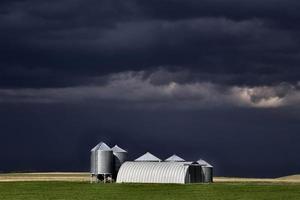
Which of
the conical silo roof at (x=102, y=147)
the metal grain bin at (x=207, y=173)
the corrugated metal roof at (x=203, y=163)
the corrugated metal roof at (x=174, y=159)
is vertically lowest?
the metal grain bin at (x=207, y=173)

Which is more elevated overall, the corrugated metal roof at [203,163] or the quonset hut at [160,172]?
the corrugated metal roof at [203,163]

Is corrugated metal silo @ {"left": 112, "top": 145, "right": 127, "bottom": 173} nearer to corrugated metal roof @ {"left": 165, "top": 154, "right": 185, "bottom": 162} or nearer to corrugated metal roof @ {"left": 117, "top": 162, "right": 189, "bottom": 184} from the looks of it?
corrugated metal roof @ {"left": 117, "top": 162, "right": 189, "bottom": 184}

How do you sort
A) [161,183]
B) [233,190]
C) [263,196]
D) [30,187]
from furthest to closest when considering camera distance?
[161,183]
[30,187]
[233,190]
[263,196]

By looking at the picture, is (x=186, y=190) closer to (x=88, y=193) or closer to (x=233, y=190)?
(x=233, y=190)

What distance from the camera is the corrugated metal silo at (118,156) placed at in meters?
102

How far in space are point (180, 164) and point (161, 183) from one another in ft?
16.1

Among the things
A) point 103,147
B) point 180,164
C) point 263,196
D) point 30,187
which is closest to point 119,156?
point 103,147

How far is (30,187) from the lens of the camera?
3268 inches

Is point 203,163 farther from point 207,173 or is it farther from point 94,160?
point 94,160

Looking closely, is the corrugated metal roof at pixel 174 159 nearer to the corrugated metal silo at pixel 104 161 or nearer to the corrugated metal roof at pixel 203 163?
the corrugated metal roof at pixel 203 163

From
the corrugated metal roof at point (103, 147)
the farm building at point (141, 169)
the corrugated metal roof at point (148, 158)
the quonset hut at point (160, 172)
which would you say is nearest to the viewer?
the quonset hut at point (160, 172)

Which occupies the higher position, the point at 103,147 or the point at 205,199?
the point at 103,147

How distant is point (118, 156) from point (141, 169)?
6774 millimetres

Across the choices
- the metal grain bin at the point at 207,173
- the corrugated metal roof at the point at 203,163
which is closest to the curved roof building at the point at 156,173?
the metal grain bin at the point at 207,173
